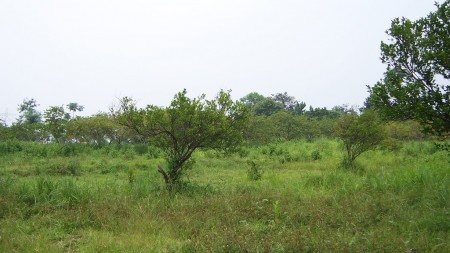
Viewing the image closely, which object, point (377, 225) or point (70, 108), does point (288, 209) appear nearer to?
point (377, 225)

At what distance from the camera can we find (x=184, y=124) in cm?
875

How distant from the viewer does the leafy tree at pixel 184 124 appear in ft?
28.2

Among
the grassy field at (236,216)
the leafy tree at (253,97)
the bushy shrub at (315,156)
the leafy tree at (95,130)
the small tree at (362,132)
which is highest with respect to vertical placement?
the leafy tree at (253,97)

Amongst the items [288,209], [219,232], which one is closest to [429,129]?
[288,209]

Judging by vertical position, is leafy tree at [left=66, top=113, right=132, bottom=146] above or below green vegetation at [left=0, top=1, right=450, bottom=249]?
above

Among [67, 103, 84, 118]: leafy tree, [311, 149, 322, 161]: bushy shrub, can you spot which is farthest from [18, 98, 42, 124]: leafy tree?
[311, 149, 322, 161]: bushy shrub

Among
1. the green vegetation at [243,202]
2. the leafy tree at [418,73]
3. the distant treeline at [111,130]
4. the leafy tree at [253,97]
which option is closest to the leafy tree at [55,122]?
the distant treeline at [111,130]

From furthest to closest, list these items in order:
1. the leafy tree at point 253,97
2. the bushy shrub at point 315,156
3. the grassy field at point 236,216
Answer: the leafy tree at point 253,97, the bushy shrub at point 315,156, the grassy field at point 236,216

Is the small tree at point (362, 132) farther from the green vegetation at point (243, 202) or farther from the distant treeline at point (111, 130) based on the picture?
the distant treeline at point (111, 130)

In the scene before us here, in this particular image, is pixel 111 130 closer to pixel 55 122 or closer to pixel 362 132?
pixel 55 122

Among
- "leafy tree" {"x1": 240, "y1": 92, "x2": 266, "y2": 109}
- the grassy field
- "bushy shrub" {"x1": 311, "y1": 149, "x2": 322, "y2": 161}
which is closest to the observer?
the grassy field

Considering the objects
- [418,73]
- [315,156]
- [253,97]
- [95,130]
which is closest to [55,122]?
[95,130]

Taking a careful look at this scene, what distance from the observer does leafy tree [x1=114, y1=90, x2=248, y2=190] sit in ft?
28.2

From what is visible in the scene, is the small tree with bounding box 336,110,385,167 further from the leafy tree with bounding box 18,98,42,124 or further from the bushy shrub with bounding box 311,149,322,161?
the leafy tree with bounding box 18,98,42,124
